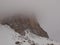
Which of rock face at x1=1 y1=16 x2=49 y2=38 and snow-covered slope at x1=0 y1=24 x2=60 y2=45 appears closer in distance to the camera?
snow-covered slope at x1=0 y1=24 x2=60 y2=45

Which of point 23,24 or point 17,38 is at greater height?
point 23,24

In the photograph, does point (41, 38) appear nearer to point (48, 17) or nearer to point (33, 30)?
point (33, 30)

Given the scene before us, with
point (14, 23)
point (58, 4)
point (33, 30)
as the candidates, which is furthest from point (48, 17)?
point (14, 23)

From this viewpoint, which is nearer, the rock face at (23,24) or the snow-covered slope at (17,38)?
the snow-covered slope at (17,38)

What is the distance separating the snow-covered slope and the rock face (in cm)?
6

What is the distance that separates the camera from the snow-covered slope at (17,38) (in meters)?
1.40

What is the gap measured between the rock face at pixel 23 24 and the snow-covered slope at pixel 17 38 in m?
0.06

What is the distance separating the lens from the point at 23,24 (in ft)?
5.25

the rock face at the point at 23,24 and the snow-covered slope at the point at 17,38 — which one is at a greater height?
the rock face at the point at 23,24

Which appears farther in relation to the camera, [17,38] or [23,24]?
[23,24]

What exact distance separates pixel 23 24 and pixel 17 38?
0.71ft

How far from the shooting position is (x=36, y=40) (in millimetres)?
1459

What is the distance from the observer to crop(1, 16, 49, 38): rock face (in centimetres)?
157

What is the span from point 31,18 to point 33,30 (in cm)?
16
